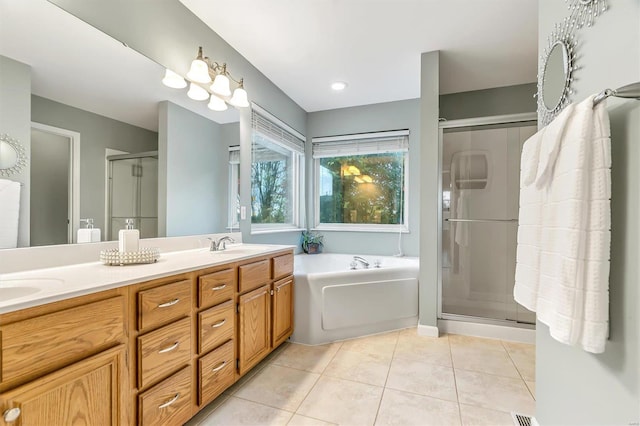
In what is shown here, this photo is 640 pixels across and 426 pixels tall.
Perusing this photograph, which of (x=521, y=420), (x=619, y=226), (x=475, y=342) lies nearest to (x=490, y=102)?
(x=475, y=342)

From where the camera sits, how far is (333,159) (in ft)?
12.7

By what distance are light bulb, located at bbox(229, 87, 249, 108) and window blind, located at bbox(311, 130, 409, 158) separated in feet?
5.14

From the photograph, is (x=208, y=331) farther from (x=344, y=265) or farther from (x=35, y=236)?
(x=344, y=265)

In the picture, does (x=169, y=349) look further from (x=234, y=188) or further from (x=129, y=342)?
(x=234, y=188)

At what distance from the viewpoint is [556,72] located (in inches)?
46.6

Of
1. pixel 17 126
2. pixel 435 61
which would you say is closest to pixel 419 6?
pixel 435 61

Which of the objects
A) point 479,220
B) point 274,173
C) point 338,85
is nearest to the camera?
point 479,220

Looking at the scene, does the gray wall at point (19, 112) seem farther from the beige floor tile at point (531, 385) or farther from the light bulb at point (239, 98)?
the beige floor tile at point (531, 385)

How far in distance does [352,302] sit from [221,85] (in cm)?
208

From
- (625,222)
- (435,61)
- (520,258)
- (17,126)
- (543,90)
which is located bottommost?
(520,258)

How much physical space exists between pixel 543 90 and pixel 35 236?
2.37 meters

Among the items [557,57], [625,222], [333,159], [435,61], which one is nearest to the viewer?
[625,222]

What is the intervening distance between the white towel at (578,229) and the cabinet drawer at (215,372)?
1.50 meters

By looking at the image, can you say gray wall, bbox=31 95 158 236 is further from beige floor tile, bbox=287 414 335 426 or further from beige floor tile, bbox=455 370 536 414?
beige floor tile, bbox=455 370 536 414
